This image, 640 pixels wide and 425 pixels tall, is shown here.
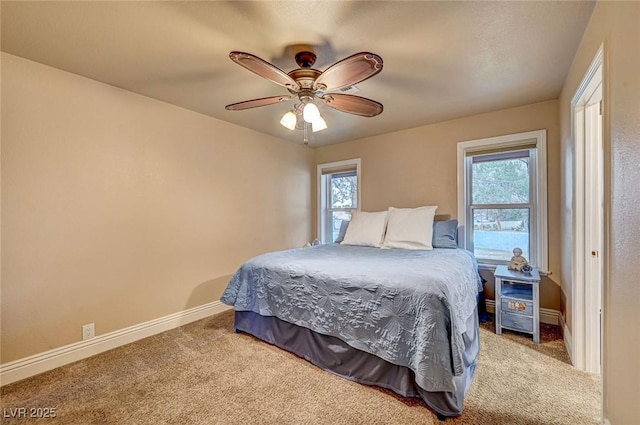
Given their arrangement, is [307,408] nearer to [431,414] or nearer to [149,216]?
[431,414]

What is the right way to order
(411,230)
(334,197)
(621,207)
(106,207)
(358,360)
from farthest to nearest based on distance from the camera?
(334,197) < (411,230) < (106,207) < (358,360) < (621,207)

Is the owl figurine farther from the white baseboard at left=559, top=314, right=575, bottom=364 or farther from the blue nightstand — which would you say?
the white baseboard at left=559, top=314, right=575, bottom=364

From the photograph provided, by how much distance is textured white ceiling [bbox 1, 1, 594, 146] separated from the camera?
1.52 m

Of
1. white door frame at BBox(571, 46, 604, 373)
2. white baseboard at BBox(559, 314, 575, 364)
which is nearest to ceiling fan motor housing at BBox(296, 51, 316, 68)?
white door frame at BBox(571, 46, 604, 373)

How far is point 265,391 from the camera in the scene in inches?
70.7

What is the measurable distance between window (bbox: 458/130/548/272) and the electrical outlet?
12.7ft

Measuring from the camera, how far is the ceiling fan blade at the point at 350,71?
4.80 ft

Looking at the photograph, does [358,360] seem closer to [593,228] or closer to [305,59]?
[593,228]

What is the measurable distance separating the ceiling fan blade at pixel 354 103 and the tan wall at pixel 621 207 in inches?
48.8

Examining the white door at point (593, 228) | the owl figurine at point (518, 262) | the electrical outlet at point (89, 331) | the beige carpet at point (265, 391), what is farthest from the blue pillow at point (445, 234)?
the electrical outlet at point (89, 331)

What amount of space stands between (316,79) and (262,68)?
361 mm

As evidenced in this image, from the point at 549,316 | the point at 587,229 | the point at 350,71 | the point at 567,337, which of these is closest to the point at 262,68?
the point at 350,71

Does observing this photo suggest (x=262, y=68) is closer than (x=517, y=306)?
Yes

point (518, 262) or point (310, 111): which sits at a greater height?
point (310, 111)
